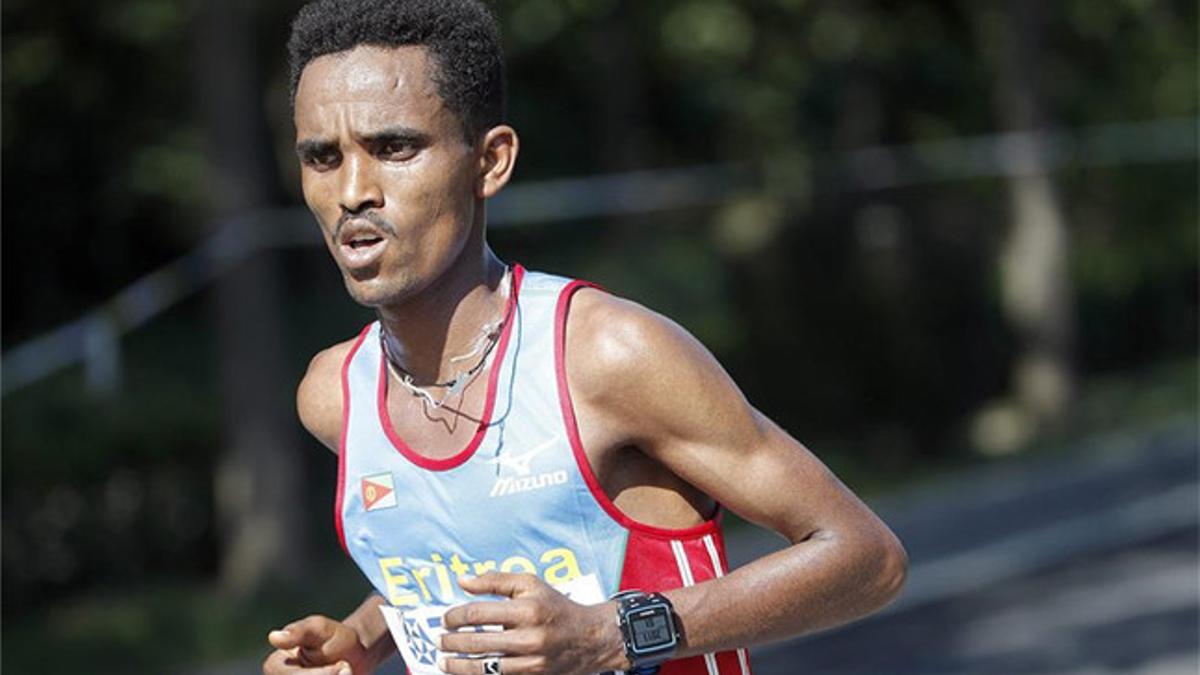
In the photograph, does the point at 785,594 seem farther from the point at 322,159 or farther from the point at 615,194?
the point at 615,194

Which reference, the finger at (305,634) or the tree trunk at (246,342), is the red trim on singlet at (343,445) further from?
the tree trunk at (246,342)

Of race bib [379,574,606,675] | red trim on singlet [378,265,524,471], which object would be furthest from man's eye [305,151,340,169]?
race bib [379,574,606,675]

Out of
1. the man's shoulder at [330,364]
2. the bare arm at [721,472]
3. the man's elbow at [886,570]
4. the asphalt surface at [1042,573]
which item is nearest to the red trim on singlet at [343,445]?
the man's shoulder at [330,364]

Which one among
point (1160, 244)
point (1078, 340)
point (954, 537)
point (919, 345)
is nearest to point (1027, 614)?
point (954, 537)

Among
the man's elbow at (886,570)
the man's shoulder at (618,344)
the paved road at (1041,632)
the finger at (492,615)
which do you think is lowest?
the finger at (492,615)

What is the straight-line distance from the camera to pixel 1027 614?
453 inches

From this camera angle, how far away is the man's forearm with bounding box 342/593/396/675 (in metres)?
3.32

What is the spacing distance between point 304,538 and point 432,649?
860 cm

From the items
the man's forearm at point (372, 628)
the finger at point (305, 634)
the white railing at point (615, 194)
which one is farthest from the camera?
the white railing at point (615, 194)

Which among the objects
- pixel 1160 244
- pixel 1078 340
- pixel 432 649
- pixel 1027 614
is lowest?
pixel 432 649

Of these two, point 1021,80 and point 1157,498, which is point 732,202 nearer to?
point 1021,80

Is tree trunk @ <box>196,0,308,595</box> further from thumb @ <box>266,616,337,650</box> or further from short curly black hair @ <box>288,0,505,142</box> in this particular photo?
short curly black hair @ <box>288,0,505,142</box>

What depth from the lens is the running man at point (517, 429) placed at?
9.61 feet

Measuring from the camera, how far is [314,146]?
3.00 meters
